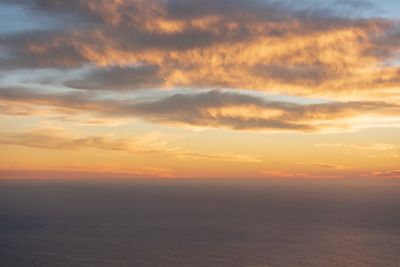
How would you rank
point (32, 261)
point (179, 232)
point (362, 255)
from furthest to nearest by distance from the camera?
point (179, 232), point (362, 255), point (32, 261)

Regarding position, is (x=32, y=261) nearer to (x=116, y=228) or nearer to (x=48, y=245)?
(x=48, y=245)

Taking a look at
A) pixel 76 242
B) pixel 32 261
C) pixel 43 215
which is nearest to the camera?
pixel 32 261

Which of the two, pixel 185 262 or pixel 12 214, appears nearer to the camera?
pixel 185 262

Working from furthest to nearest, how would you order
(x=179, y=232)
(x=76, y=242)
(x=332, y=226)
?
(x=332, y=226)
(x=179, y=232)
(x=76, y=242)

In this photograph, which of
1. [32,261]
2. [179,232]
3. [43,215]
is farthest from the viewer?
[43,215]

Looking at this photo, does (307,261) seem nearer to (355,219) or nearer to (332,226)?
(332,226)

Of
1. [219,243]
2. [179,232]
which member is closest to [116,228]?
[179,232]

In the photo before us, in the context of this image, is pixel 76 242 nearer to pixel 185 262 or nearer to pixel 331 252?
pixel 185 262

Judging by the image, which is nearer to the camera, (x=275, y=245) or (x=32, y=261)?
(x=32, y=261)

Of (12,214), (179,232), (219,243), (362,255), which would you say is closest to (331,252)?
(362,255)
